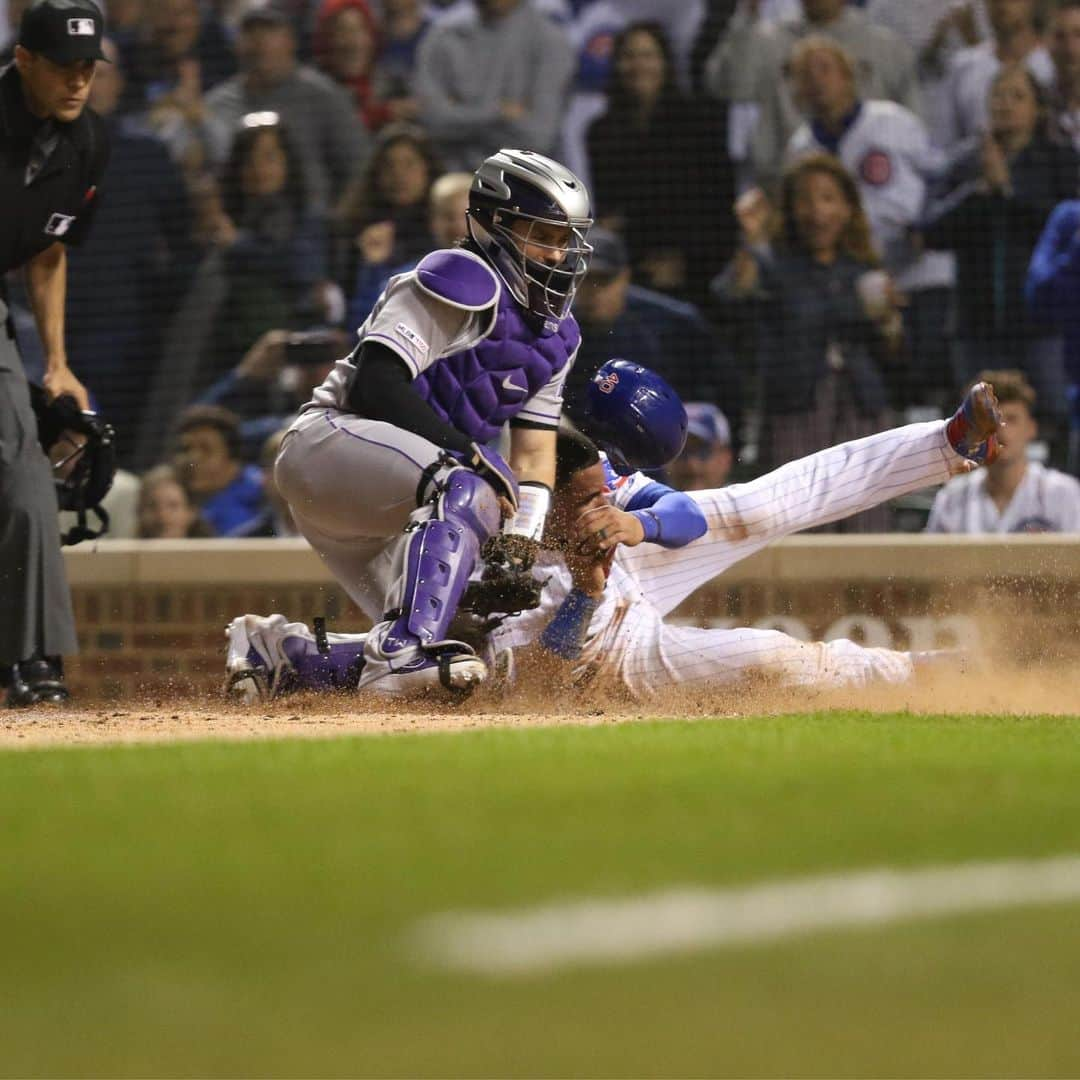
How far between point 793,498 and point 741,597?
1.69 m

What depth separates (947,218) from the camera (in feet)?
33.3

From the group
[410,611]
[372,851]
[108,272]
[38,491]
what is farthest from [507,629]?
[108,272]

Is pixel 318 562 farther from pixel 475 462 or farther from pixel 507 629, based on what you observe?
pixel 475 462

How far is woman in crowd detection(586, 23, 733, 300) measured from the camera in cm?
1048

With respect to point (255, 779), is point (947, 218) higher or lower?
higher

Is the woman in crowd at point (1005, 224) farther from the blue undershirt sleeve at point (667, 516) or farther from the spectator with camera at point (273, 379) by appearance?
the blue undershirt sleeve at point (667, 516)

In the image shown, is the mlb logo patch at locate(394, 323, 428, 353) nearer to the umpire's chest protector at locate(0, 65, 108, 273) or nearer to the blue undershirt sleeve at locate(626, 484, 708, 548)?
the blue undershirt sleeve at locate(626, 484, 708, 548)

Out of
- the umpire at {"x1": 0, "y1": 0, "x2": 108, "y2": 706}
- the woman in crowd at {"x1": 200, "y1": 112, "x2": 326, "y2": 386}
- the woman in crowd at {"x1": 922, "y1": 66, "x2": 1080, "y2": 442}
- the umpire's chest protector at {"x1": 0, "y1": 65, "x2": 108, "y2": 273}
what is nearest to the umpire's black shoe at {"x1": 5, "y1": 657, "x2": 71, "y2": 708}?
the umpire at {"x1": 0, "y1": 0, "x2": 108, "y2": 706}

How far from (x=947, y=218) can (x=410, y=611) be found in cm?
533

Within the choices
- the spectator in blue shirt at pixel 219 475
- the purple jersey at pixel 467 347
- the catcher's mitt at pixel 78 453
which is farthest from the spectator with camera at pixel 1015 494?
the catcher's mitt at pixel 78 453

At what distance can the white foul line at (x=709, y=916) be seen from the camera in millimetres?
2773

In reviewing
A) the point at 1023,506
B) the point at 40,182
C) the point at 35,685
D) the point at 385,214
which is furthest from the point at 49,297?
the point at 1023,506

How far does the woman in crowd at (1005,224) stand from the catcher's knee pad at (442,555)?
15.6 ft

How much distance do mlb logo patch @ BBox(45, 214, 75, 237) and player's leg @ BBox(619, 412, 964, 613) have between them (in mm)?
2142
